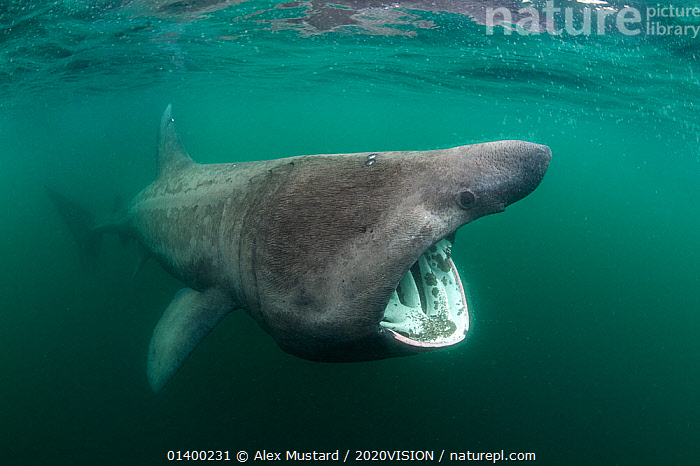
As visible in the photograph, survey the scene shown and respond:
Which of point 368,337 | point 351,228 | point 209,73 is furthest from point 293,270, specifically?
point 209,73

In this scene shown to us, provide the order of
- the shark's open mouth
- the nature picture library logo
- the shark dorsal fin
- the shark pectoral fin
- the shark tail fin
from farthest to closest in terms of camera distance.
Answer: the shark tail fin < the nature picture library logo < the shark dorsal fin < the shark pectoral fin < the shark's open mouth

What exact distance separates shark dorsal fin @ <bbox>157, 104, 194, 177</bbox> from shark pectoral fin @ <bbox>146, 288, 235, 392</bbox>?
3167mm

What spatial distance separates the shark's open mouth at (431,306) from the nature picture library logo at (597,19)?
32.2 ft

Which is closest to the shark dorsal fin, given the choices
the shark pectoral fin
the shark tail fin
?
the shark pectoral fin

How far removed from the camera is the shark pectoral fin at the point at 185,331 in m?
4.08

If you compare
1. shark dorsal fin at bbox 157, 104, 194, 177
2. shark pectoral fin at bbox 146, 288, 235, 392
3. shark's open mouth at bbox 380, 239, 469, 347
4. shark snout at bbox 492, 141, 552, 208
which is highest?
shark snout at bbox 492, 141, 552, 208

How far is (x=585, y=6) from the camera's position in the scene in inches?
360

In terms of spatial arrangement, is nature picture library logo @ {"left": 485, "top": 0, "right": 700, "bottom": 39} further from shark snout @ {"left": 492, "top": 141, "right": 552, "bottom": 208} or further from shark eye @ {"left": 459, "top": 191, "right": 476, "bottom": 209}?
shark eye @ {"left": 459, "top": 191, "right": 476, "bottom": 209}

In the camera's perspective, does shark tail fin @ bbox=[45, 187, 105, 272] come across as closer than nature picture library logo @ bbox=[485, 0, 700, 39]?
No

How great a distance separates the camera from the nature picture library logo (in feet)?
29.2

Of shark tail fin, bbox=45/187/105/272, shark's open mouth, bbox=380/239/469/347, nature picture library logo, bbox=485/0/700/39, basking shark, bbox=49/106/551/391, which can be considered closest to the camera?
basking shark, bbox=49/106/551/391

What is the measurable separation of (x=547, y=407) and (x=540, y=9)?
10693 mm

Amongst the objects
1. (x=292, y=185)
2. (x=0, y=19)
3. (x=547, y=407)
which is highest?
(x=0, y=19)

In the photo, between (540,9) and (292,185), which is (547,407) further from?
(540,9)
